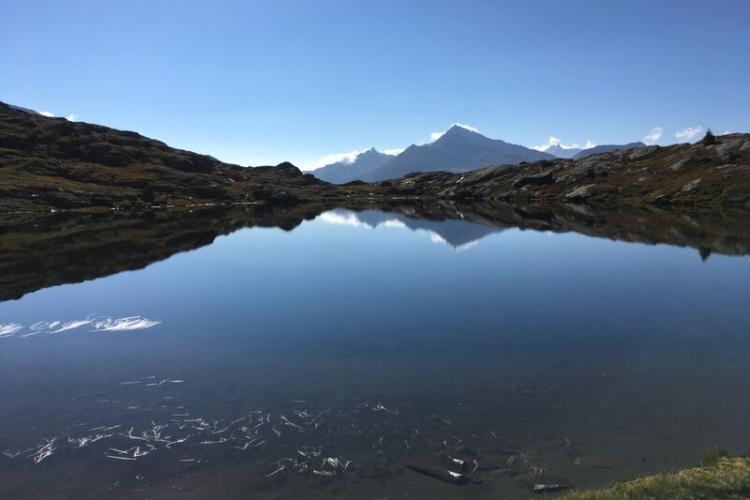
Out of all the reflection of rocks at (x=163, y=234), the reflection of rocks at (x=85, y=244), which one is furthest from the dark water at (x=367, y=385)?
the reflection of rocks at (x=163, y=234)

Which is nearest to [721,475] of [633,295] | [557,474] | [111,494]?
[557,474]

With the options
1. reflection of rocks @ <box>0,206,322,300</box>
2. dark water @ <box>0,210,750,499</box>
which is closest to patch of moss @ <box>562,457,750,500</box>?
dark water @ <box>0,210,750,499</box>

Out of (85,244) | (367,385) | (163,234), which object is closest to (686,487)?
(367,385)

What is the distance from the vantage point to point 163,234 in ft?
343

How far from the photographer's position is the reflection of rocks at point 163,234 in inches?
2611

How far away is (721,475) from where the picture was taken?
14.9m

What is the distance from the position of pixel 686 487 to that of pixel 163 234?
106 metres

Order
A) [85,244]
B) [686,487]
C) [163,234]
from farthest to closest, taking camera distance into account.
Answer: [163,234]
[85,244]
[686,487]

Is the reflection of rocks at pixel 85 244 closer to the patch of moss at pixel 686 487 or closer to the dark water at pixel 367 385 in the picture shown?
the dark water at pixel 367 385

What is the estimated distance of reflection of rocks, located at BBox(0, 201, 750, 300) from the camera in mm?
66312

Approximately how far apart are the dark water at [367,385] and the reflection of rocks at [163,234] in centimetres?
1623

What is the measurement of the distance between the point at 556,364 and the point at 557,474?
11400mm

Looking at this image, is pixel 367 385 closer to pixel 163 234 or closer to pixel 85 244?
pixel 85 244

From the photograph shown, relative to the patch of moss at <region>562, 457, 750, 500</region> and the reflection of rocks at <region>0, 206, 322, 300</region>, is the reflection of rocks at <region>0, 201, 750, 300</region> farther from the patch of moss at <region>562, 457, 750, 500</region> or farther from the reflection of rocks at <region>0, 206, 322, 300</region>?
the patch of moss at <region>562, 457, 750, 500</region>
